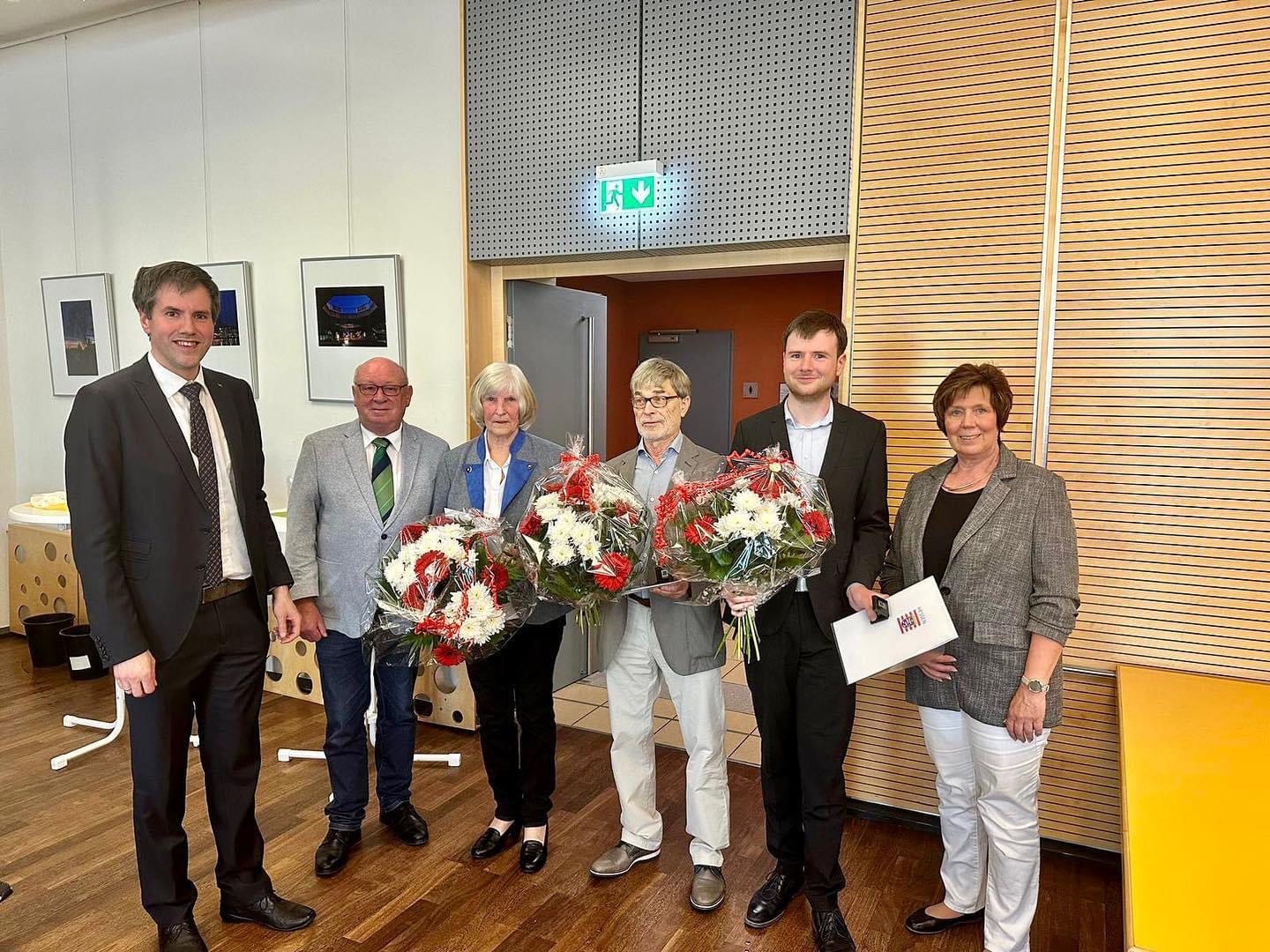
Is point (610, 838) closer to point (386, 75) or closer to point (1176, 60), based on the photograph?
point (1176, 60)

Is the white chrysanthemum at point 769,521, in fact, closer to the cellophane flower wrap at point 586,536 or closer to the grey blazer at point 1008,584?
the cellophane flower wrap at point 586,536

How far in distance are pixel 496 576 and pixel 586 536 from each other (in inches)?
16.0

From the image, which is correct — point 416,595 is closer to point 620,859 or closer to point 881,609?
point 620,859

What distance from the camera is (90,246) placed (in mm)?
5594

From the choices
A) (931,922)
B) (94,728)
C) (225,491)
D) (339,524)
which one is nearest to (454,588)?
(339,524)

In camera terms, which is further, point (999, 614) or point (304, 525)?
point (304, 525)

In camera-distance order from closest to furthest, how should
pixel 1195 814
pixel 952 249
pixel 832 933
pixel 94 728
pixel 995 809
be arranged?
pixel 1195 814
pixel 995 809
pixel 832 933
pixel 952 249
pixel 94 728

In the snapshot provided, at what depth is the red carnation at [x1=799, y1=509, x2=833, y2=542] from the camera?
2285mm

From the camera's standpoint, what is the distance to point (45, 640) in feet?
17.1

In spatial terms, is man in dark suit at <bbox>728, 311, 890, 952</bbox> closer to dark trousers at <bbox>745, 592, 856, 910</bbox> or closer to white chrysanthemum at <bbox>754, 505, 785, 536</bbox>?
dark trousers at <bbox>745, 592, 856, 910</bbox>

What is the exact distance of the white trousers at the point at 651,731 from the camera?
9.13 ft

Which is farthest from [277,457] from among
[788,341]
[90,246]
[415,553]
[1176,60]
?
[1176,60]

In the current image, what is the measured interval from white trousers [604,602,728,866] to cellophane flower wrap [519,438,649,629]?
1.32 feet

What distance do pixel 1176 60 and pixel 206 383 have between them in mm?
3435
